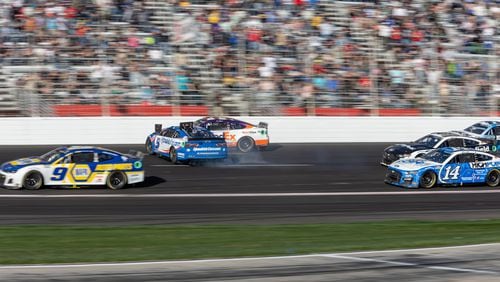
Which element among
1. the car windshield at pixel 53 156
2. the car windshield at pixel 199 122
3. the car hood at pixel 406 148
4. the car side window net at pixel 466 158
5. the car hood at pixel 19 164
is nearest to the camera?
the car hood at pixel 19 164

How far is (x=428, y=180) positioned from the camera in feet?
74.7

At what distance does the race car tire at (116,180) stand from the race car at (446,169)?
7.20 meters

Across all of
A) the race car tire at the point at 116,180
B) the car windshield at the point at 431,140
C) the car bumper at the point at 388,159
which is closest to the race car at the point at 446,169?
the car bumper at the point at 388,159

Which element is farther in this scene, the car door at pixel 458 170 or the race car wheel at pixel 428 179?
the car door at pixel 458 170

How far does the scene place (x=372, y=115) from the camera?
3309cm

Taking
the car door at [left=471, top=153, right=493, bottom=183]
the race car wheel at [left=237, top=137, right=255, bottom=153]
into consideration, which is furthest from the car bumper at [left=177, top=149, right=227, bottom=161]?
the car door at [left=471, top=153, right=493, bottom=183]

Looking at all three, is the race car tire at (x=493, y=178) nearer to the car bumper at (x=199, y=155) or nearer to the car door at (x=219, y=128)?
the car bumper at (x=199, y=155)

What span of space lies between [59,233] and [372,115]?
19.4 meters

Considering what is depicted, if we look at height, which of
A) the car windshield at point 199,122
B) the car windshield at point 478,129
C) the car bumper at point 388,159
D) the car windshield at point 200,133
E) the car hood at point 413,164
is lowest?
the car bumper at point 388,159

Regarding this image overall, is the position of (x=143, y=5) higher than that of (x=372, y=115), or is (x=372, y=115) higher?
(x=143, y=5)

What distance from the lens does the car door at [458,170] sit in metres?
22.8

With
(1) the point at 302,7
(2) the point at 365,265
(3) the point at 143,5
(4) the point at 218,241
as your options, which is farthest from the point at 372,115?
(2) the point at 365,265

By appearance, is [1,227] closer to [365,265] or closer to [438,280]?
[365,265]

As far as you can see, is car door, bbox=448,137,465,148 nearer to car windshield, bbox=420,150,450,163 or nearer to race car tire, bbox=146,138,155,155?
car windshield, bbox=420,150,450,163
